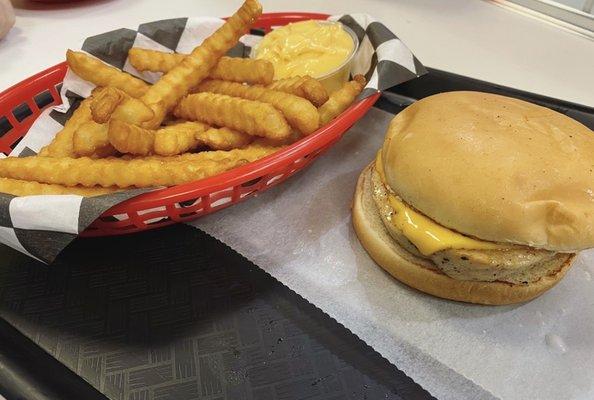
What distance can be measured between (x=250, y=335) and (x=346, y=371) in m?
0.26

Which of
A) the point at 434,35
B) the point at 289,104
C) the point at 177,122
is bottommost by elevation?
the point at 434,35

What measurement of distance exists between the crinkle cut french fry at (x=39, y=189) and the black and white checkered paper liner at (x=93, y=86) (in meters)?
0.08

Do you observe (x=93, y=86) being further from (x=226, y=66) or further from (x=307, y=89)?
(x=307, y=89)

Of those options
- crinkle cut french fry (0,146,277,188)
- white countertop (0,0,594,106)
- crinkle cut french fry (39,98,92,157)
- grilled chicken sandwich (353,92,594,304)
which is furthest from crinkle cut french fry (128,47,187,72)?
white countertop (0,0,594,106)

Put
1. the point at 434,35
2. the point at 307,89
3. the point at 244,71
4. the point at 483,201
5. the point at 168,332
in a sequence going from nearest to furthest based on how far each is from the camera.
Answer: the point at 483,201 → the point at 168,332 → the point at 307,89 → the point at 244,71 → the point at 434,35

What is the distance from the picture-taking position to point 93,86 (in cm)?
163

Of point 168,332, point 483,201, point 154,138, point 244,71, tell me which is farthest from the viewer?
point 244,71

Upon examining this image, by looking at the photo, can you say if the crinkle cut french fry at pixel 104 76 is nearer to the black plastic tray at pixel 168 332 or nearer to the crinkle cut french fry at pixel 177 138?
the crinkle cut french fry at pixel 177 138

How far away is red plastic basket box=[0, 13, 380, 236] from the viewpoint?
1181 mm

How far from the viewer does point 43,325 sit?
3.94 feet

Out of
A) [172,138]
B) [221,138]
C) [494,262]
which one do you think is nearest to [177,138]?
[172,138]

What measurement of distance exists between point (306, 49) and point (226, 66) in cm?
39

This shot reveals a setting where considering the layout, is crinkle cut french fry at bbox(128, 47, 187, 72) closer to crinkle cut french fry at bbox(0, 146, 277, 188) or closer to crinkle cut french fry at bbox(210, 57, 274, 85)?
crinkle cut french fry at bbox(210, 57, 274, 85)

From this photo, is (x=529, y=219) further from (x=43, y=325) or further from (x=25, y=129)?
(x=25, y=129)
